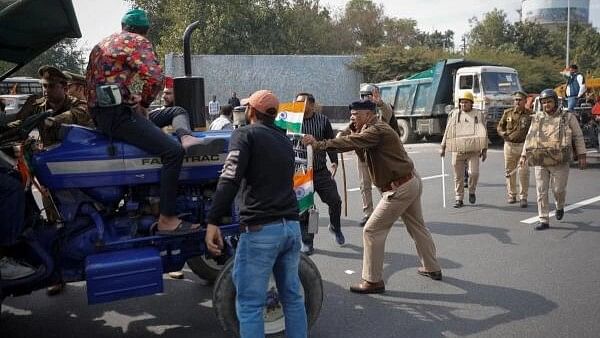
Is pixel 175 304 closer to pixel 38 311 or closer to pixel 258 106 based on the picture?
pixel 38 311

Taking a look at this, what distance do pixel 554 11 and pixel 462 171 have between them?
232 feet

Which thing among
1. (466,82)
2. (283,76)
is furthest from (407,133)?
(283,76)

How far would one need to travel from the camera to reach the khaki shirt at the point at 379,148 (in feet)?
16.3

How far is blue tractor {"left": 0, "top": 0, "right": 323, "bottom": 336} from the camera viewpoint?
146 inches

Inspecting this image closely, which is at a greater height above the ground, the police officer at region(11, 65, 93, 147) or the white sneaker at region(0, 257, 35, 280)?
the police officer at region(11, 65, 93, 147)

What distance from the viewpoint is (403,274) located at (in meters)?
5.67

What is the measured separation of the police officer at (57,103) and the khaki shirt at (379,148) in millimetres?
2100

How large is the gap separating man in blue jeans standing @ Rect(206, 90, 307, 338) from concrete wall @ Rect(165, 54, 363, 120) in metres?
26.9

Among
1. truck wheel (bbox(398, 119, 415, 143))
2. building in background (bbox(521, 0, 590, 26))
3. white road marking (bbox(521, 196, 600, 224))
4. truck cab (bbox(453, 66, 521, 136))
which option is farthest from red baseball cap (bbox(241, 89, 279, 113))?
building in background (bbox(521, 0, 590, 26))

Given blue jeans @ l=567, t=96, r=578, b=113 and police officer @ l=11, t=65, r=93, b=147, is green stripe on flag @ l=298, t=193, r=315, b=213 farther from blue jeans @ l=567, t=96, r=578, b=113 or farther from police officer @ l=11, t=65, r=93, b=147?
blue jeans @ l=567, t=96, r=578, b=113

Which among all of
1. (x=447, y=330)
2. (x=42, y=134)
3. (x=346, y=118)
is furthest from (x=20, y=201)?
(x=346, y=118)

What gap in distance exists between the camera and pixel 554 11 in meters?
70.6

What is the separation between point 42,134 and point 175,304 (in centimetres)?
189

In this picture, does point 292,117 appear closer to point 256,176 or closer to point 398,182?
point 398,182
